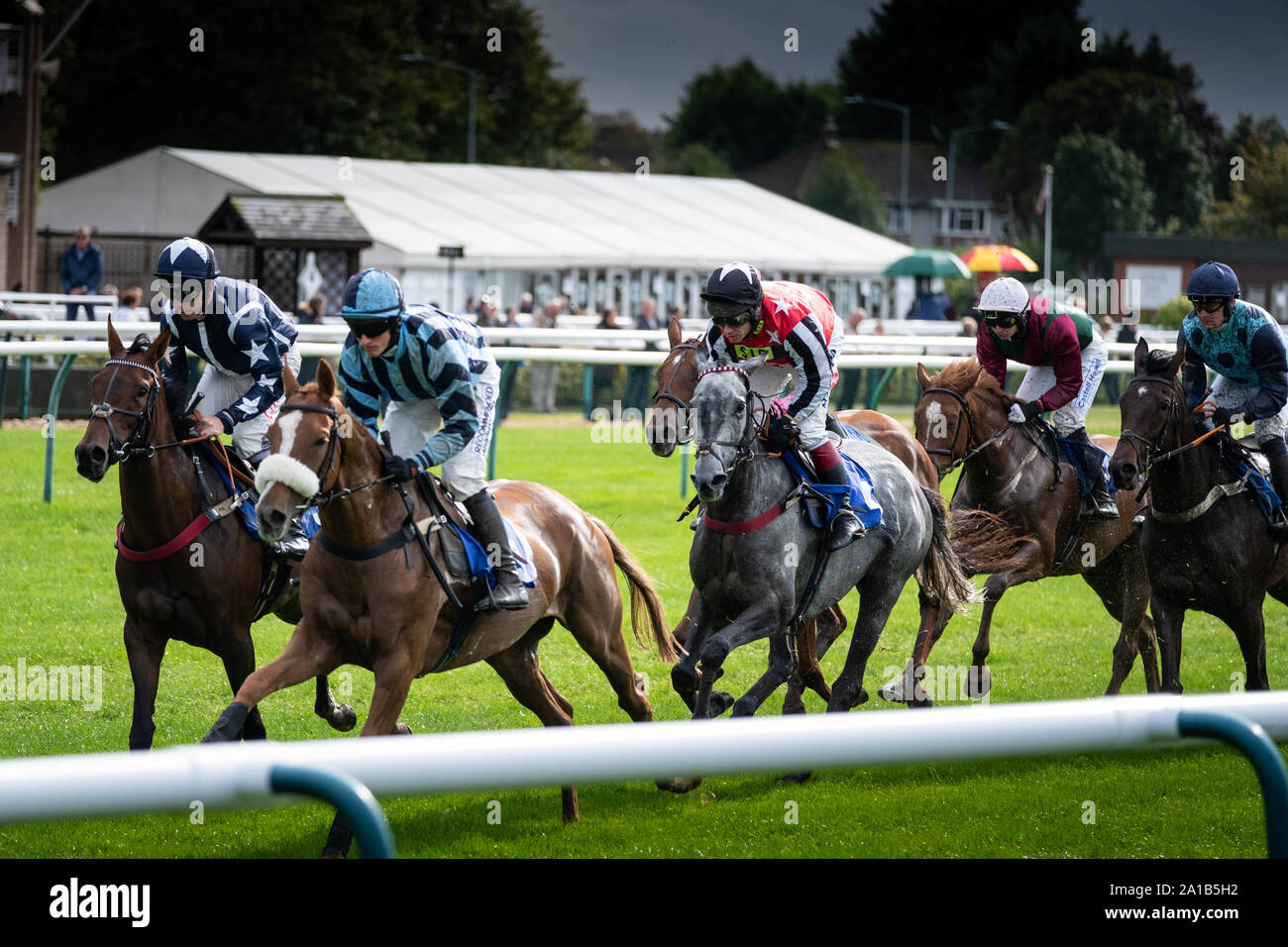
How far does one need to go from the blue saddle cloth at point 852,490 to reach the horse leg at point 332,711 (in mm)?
1881

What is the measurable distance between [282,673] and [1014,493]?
4282mm

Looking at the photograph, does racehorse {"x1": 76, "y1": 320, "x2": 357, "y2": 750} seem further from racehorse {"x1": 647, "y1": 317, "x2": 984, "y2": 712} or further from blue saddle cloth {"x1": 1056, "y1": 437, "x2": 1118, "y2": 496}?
blue saddle cloth {"x1": 1056, "y1": 437, "x2": 1118, "y2": 496}

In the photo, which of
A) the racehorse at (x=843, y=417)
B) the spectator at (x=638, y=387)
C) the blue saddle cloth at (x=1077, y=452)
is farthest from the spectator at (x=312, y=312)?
the blue saddle cloth at (x=1077, y=452)

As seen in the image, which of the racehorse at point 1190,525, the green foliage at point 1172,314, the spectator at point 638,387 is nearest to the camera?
the racehorse at point 1190,525

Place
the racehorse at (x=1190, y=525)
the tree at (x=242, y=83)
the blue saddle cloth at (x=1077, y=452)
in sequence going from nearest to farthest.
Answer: the racehorse at (x=1190, y=525)
the blue saddle cloth at (x=1077, y=452)
the tree at (x=242, y=83)

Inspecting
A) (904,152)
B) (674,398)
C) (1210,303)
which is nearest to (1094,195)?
(904,152)

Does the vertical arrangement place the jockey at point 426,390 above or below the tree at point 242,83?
below

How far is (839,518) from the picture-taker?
19.9 feet

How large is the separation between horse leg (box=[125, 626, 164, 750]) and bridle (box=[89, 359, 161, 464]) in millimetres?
589

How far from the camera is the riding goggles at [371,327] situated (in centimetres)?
494

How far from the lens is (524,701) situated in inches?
221

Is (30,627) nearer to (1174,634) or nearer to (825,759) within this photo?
(1174,634)

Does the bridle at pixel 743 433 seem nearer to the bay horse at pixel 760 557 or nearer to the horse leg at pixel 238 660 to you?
the bay horse at pixel 760 557

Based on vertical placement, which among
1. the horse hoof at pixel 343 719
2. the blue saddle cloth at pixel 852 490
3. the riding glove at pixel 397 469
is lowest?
the horse hoof at pixel 343 719
